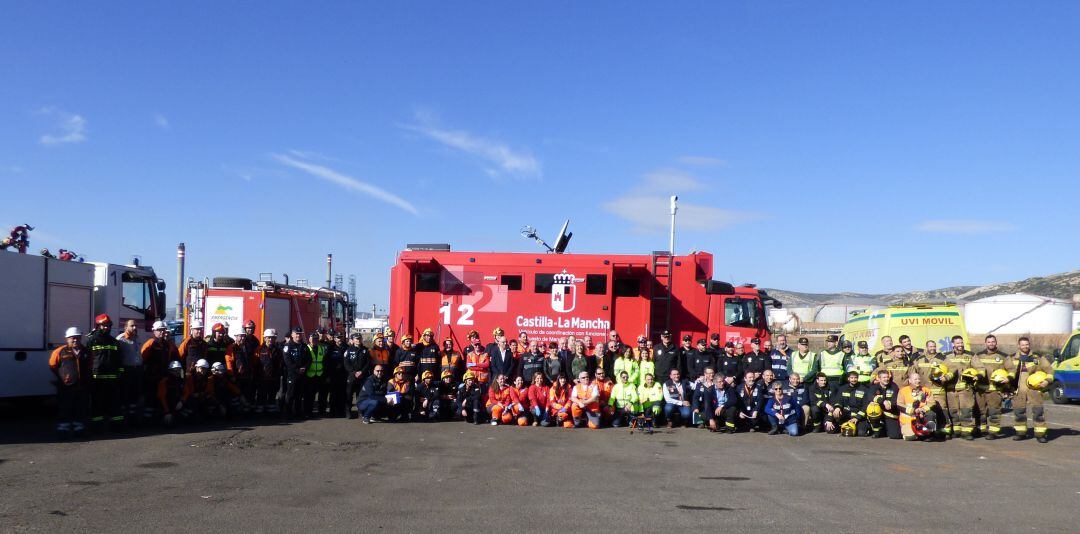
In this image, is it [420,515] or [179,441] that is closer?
[420,515]

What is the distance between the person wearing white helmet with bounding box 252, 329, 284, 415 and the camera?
15.6m

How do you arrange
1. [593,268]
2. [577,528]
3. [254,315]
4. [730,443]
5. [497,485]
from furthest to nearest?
[254,315] < [593,268] < [730,443] < [497,485] < [577,528]

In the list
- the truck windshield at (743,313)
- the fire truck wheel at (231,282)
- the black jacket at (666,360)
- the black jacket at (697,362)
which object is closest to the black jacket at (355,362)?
the black jacket at (666,360)

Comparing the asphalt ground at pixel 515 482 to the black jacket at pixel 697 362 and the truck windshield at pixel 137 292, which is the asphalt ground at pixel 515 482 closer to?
the black jacket at pixel 697 362

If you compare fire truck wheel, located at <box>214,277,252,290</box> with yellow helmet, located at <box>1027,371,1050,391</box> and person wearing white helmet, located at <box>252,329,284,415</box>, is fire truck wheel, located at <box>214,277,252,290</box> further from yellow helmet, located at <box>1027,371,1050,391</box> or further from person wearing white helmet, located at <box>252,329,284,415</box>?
yellow helmet, located at <box>1027,371,1050,391</box>

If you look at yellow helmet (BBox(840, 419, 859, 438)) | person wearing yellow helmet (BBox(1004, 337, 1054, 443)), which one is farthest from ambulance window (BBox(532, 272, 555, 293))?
person wearing yellow helmet (BBox(1004, 337, 1054, 443))

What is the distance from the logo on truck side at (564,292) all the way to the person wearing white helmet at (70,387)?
872 centimetres

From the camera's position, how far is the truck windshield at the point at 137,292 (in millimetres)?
17516

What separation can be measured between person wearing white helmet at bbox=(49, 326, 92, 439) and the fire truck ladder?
10.5 m

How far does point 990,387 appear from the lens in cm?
1378

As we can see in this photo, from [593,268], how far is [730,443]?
16.8ft

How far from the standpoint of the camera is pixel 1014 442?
13.4m

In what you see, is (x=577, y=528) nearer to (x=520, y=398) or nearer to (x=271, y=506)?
(x=271, y=506)

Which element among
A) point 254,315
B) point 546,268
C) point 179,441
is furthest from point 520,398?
point 254,315
